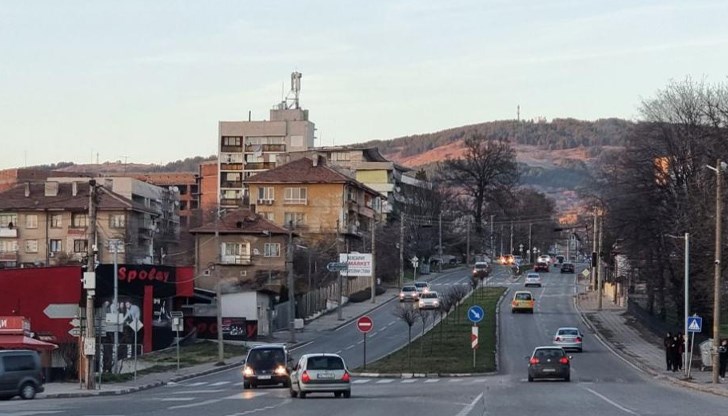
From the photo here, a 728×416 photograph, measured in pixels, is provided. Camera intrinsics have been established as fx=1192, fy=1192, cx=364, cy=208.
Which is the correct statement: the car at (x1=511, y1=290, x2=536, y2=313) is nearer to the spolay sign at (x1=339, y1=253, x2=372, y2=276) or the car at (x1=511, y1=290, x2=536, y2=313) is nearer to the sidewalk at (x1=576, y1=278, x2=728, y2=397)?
the sidewalk at (x1=576, y1=278, x2=728, y2=397)

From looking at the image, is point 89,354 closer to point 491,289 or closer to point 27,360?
point 27,360

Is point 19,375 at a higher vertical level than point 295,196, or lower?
lower

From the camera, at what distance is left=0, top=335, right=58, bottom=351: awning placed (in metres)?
50.5

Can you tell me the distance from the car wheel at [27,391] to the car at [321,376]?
10.3m

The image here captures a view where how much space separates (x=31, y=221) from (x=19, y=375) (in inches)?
2893

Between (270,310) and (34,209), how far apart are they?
37.8m

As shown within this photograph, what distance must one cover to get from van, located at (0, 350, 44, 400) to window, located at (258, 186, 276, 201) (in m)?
77.5

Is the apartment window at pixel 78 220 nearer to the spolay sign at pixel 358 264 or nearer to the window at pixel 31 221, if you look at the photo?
the window at pixel 31 221

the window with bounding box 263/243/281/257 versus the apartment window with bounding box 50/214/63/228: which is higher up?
the apartment window with bounding box 50/214/63/228

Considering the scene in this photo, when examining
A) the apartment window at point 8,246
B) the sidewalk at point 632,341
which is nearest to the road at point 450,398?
the sidewalk at point 632,341

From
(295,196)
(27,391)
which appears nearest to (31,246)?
(295,196)

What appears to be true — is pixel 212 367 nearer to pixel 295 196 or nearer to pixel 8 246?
pixel 8 246

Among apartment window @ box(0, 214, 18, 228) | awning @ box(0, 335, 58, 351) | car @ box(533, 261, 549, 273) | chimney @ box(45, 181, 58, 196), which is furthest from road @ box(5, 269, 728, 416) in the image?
car @ box(533, 261, 549, 273)

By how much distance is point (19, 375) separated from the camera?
42000 millimetres
